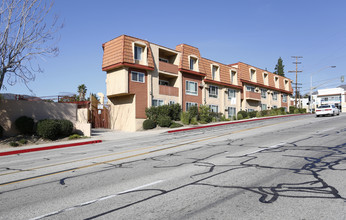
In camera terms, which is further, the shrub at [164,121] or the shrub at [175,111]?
the shrub at [175,111]

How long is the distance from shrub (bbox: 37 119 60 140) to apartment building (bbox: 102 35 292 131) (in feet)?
29.4

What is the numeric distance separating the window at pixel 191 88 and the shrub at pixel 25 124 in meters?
19.0

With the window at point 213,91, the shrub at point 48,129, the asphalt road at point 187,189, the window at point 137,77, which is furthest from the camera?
the window at point 213,91

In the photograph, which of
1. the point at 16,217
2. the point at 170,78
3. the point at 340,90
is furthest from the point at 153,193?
the point at 340,90

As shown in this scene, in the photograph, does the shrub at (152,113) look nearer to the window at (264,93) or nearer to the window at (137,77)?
the window at (137,77)

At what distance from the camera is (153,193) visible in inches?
206

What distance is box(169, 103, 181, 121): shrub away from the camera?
29.1m

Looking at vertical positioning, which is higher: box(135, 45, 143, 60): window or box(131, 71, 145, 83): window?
box(135, 45, 143, 60): window

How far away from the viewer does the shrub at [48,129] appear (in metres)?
18.7

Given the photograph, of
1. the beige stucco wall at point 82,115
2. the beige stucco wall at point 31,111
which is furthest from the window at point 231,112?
the beige stucco wall at point 31,111

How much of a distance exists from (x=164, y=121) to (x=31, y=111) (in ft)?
38.8

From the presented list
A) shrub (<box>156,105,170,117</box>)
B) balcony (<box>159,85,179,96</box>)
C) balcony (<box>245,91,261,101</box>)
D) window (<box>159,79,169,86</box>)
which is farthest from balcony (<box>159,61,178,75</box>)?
balcony (<box>245,91,261,101</box>)

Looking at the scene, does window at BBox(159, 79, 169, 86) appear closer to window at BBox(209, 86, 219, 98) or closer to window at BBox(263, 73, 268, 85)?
window at BBox(209, 86, 219, 98)

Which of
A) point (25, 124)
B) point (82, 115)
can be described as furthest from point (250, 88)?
point (25, 124)
